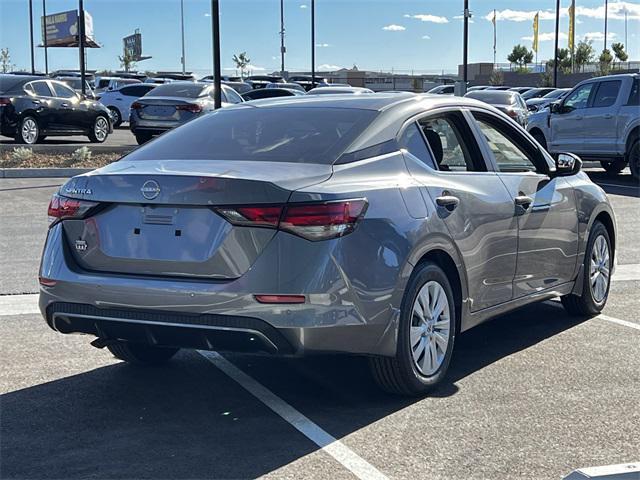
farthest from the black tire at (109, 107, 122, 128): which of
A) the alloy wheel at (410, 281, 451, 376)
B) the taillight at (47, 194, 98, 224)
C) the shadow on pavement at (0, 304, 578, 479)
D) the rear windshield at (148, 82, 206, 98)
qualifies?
the alloy wheel at (410, 281, 451, 376)

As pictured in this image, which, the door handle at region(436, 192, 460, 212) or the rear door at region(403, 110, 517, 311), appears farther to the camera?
the rear door at region(403, 110, 517, 311)

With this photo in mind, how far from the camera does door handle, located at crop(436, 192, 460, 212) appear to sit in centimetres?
527

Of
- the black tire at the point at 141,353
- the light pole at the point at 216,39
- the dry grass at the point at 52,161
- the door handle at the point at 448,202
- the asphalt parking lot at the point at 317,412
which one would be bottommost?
the asphalt parking lot at the point at 317,412

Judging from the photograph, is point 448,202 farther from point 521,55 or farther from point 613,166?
point 521,55

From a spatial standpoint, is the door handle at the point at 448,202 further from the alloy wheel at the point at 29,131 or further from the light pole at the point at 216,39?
the alloy wheel at the point at 29,131

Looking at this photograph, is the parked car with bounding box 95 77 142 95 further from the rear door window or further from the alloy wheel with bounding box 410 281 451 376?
the alloy wheel with bounding box 410 281 451 376

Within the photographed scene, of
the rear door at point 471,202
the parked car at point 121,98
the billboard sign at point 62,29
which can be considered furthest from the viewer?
the billboard sign at point 62,29

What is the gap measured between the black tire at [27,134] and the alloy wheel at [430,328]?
1846 centimetres

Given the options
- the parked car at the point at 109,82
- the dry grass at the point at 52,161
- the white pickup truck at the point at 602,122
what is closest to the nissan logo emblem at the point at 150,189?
the dry grass at the point at 52,161

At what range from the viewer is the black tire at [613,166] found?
19462 mm

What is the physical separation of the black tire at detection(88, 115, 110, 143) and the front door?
61.6ft

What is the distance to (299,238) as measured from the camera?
4.50 meters

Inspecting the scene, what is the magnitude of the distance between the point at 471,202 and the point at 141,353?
2154 mm

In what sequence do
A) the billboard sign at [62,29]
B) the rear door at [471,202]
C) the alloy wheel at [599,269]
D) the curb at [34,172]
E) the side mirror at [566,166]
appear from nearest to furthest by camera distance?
the rear door at [471,202]
the side mirror at [566,166]
the alloy wheel at [599,269]
the curb at [34,172]
the billboard sign at [62,29]
